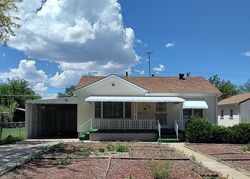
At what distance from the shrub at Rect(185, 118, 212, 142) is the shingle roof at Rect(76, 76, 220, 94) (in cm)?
522

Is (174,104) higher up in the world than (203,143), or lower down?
higher up

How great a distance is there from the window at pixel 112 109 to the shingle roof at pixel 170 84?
2336mm

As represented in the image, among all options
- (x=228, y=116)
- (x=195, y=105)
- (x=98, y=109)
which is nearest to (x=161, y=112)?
(x=195, y=105)

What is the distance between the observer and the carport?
31.7 metres

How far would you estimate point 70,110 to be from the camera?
4366 centimetres

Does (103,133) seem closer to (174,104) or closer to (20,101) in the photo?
(174,104)

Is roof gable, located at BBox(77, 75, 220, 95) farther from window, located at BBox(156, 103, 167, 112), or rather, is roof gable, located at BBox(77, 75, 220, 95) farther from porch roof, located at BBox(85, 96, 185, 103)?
porch roof, located at BBox(85, 96, 185, 103)

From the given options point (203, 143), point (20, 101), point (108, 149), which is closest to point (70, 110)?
point (203, 143)

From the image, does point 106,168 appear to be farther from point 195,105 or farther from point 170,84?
point 170,84

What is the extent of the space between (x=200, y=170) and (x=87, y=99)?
1677 cm

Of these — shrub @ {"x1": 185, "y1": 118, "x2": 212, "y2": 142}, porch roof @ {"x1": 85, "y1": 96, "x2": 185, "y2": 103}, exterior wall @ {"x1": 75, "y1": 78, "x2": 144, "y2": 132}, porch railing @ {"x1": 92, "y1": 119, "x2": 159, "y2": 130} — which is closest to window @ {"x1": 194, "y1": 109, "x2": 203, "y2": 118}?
porch roof @ {"x1": 85, "y1": 96, "x2": 185, "y2": 103}

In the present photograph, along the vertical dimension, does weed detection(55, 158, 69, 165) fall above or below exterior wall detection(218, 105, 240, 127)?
below

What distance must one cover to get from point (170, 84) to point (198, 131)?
8.06 m

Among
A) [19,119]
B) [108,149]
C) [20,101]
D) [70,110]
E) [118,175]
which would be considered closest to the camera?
[118,175]
